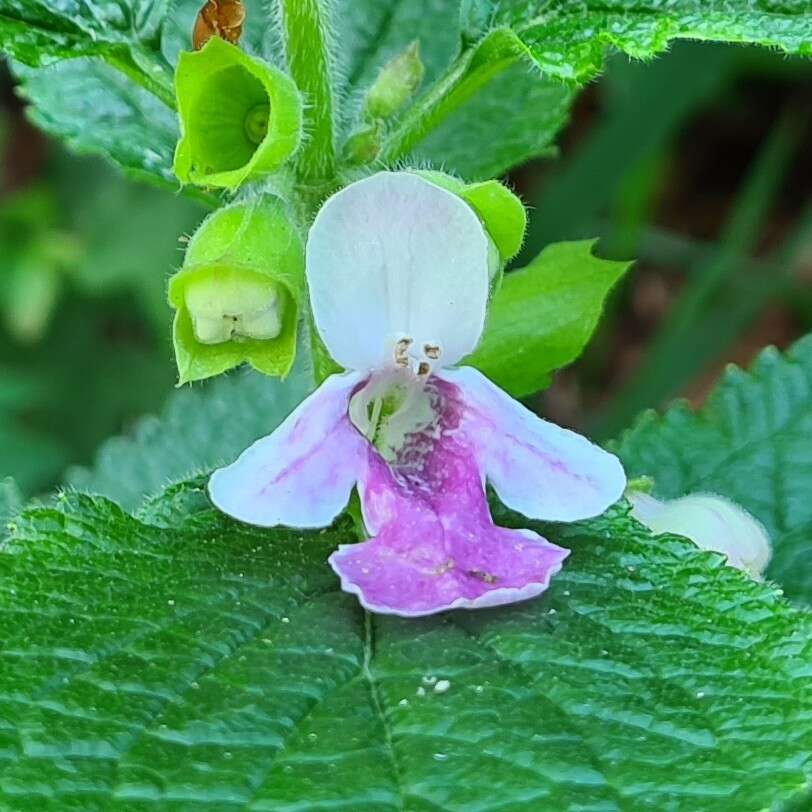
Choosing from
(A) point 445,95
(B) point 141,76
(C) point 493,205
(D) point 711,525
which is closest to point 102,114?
(B) point 141,76

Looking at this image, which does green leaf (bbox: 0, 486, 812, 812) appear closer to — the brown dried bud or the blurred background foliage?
the brown dried bud

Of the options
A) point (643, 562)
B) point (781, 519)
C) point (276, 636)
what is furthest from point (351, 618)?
point (781, 519)

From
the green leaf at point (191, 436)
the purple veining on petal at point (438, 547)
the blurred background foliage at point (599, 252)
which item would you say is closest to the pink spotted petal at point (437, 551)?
the purple veining on petal at point (438, 547)

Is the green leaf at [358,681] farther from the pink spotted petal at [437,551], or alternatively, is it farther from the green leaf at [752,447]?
the green leaf at [752,447]

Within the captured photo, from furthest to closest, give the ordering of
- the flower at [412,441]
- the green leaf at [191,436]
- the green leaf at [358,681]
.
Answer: the green leaf at [191,436] < the flower at [412,441] < the green leaf at [358,681]

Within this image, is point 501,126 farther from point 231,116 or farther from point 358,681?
point 358,681

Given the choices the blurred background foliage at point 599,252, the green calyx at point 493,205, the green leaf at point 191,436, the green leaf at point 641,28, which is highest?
the blurred background foliage at point 599,252
